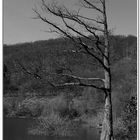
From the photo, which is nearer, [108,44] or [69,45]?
[108,44]

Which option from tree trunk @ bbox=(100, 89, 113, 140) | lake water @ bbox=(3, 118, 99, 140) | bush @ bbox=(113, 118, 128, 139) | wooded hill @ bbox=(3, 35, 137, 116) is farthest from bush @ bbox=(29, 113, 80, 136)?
tree trunk @ bbox=(100, 89, 113, 140)

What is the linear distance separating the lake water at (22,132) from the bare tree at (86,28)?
1.88 metres

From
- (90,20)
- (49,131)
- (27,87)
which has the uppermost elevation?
(90,20)

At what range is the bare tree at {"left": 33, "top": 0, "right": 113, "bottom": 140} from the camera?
11.7 ft

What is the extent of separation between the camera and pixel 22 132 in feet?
22.4

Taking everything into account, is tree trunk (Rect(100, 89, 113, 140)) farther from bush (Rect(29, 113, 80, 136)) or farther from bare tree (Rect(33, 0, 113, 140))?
bush (Rect(29, 113, 80, 136))

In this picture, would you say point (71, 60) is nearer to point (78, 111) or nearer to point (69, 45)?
point (69, 45)

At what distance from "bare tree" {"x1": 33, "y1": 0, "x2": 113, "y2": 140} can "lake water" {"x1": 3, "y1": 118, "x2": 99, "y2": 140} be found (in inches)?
74.2

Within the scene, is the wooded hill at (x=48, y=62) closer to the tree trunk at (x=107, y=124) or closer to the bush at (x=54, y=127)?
the tree trunk at (x=107, y=124)

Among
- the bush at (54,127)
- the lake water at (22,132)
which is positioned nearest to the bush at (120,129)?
the lake water at (22,132)

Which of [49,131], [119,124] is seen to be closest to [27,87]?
[119,124]

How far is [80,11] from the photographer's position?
3.80 meters

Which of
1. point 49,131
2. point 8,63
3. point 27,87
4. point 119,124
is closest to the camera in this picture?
point 8,63

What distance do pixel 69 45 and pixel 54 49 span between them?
0.75 ft
